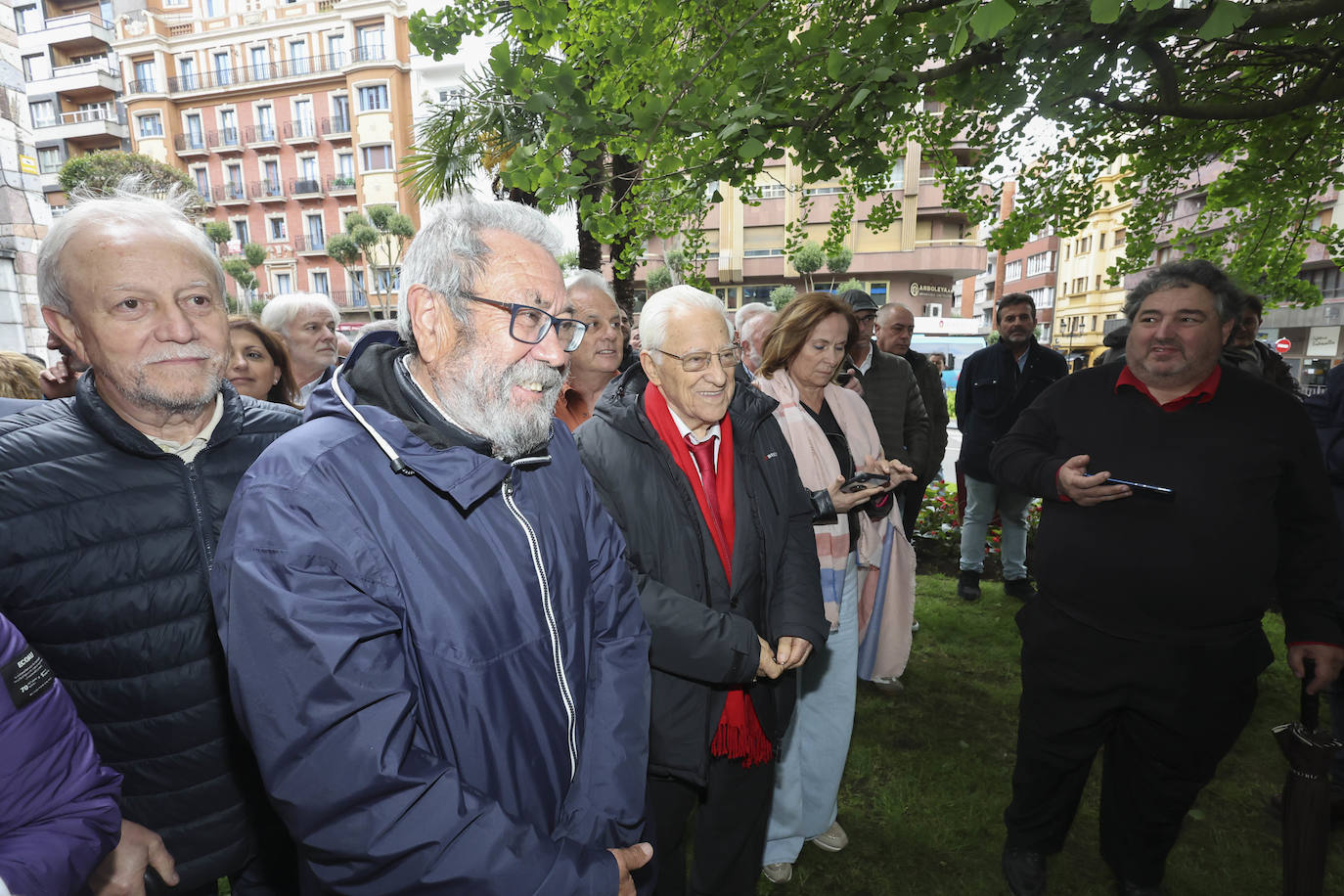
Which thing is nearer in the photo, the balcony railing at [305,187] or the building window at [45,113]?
the building window at [45,113]

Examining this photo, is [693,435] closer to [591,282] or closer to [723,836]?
[591,282]

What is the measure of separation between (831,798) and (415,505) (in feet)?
8.38

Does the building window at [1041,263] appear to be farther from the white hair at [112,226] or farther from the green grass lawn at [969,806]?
the white hair at [112,226]

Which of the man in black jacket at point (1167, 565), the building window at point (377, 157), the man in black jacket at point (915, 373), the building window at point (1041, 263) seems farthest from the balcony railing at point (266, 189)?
the building window at point (1041, 263)

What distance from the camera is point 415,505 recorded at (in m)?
1.23

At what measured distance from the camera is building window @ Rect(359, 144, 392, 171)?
124 feet

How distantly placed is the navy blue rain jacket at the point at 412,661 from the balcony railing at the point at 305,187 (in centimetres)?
4575

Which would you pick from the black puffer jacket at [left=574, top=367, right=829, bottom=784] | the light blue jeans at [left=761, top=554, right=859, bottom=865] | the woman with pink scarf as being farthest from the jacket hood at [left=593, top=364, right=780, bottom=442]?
the light blue jeans at [left=761, top=554, right=859, bottom=865]

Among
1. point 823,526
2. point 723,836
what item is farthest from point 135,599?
point 823,526

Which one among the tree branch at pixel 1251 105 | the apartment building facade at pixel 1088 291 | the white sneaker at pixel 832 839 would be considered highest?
the apartment building facade at pixel 1088 291

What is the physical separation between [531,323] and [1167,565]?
244 cm

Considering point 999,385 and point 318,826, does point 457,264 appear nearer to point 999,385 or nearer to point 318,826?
point 318,826

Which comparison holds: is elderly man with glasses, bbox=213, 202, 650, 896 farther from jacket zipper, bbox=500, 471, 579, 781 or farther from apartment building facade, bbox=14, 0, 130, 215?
apartment building facade, bbox=14, 0, 130, 215

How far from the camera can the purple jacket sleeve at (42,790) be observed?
104 centimetres
